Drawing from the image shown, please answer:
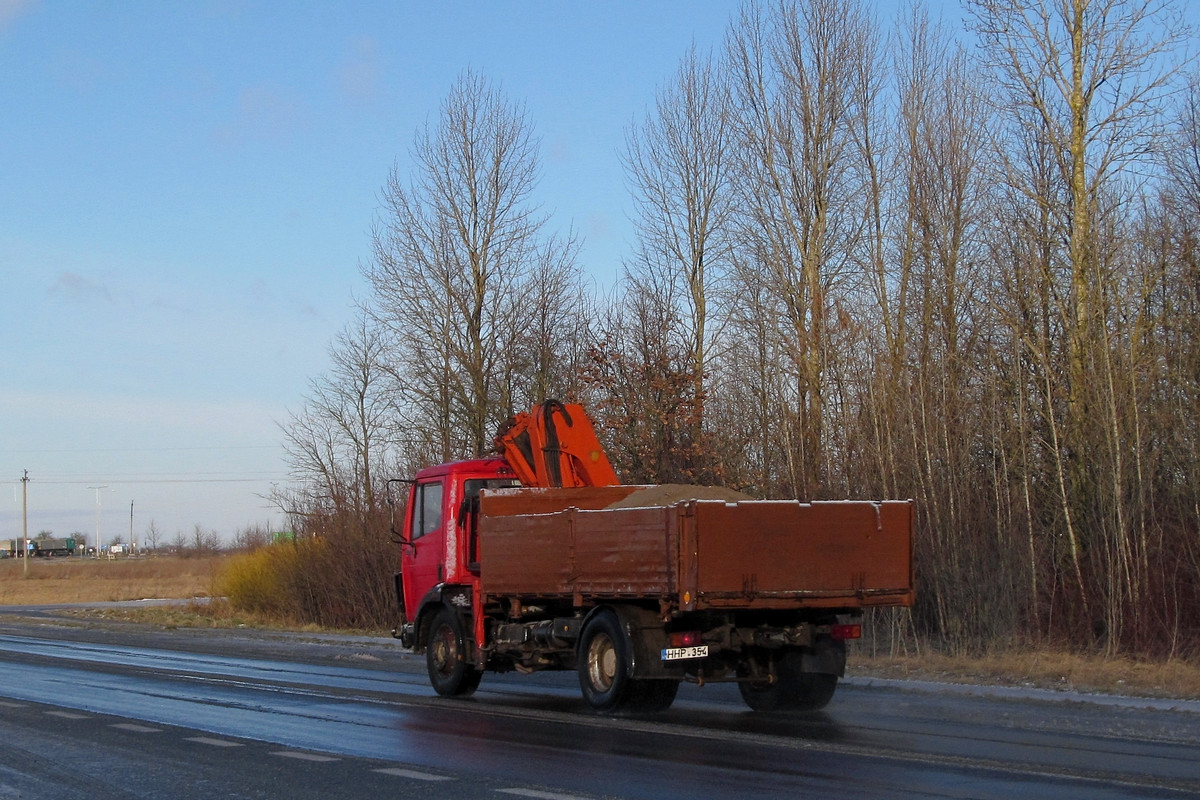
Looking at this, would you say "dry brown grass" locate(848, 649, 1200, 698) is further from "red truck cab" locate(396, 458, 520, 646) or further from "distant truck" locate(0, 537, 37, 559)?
"distant truck" locate(0, 537, 37, 559)

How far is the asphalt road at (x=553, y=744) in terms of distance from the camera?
8.92m

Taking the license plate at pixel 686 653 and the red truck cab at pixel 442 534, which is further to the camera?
the red truck cab at pixel 442 534

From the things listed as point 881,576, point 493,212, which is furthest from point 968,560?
point 493,212

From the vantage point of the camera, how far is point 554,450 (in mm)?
16391

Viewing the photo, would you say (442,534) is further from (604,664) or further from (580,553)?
(604,664)

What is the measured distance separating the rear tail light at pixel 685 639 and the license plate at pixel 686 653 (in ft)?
0.12

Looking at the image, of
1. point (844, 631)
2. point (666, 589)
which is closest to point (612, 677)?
point (666, 589)

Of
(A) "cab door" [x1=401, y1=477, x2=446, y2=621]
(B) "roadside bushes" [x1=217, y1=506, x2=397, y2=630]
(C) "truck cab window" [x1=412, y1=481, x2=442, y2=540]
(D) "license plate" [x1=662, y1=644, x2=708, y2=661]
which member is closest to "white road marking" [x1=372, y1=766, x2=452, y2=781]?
(D) "license plate" [x1=662, y1=644, x2=708, y2=661]

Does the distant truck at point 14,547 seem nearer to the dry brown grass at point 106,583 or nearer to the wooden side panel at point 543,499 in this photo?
the dry brown grass at point 106,583

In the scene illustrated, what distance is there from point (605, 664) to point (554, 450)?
12.2ft

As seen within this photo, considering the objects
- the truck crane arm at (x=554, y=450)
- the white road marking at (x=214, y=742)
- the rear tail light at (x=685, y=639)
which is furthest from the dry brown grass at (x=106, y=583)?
the rear tail light at (x=685, y=639)

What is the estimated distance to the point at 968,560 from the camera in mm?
21312

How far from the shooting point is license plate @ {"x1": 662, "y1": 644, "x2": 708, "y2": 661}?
12500 mm

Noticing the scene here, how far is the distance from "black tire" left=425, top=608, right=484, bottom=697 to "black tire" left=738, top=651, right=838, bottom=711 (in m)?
3.78
